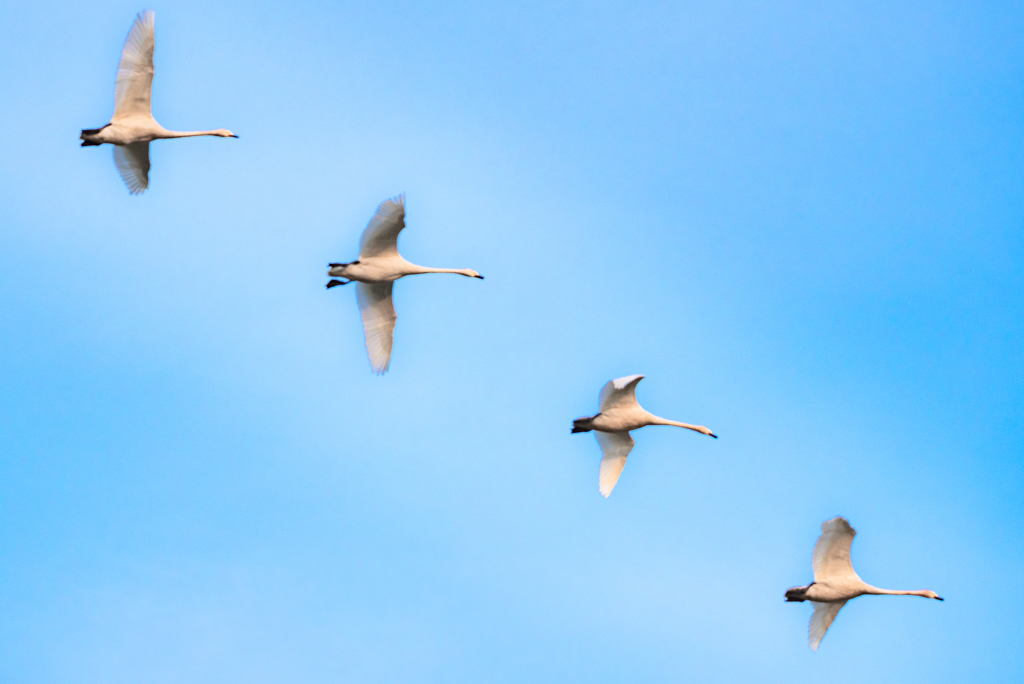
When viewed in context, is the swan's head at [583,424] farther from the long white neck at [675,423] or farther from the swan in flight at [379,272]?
the swan in flight at [379,272]

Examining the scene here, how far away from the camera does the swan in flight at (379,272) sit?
4034 cm

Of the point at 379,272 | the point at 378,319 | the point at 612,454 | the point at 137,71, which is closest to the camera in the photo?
the point at 137,71

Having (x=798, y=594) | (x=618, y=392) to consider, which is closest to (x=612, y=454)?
(x=618, y=392)

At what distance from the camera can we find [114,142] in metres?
41.3

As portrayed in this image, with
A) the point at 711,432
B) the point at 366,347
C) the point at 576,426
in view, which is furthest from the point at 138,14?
the point at 711,432

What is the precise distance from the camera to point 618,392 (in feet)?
137

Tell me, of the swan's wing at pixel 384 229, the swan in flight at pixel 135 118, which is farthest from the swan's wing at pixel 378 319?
the swan in flight at pixel 135 118

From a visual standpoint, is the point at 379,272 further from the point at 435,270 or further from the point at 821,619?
the point at 821,619

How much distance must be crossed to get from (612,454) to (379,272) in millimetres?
9618

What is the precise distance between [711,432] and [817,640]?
25.5 feet

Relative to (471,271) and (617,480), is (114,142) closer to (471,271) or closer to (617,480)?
(471,271)

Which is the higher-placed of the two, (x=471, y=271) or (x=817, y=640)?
(x=471, y=271)

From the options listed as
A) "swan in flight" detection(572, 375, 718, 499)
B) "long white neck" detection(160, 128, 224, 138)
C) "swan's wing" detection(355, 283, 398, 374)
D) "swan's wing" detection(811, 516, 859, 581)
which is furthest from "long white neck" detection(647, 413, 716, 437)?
"long white neck" detection(160, 128, 224, 138)

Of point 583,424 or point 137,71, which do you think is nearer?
point 137,71
